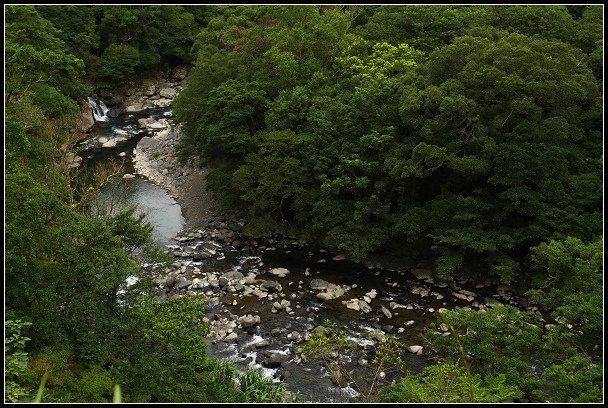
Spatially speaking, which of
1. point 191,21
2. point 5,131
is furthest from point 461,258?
point 191,21

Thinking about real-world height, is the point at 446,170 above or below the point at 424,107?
below

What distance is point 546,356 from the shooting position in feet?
42.3

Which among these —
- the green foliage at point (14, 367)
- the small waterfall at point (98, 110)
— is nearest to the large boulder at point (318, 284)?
the green foliage at point (14, 367)

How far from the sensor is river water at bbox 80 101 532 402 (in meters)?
16.1

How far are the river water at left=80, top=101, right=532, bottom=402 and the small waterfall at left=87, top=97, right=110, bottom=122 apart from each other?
1484 centimetres

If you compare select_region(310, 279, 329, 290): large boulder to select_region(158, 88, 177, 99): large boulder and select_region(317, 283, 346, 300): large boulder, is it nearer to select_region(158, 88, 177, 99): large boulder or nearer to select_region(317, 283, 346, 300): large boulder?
select_region(317, 283, 346, 300): large boulder

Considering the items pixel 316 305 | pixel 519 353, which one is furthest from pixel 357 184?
pixel 519 353

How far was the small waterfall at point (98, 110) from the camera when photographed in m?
37.9

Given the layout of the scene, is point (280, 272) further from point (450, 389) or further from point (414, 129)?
point (450, 389)

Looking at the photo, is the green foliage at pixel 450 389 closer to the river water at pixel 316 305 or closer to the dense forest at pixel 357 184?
the dense forest at pixel 357 184

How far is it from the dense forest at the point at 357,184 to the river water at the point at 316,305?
3.19 feet

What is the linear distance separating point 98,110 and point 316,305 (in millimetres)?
25873

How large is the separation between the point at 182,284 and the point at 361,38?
13.6 metres

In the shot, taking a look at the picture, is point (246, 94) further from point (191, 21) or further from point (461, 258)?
point (191, 21)
